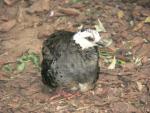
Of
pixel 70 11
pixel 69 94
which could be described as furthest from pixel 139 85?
pixel 70 11

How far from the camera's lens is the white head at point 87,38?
6.48 metres

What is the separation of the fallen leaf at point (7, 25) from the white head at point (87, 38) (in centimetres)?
175


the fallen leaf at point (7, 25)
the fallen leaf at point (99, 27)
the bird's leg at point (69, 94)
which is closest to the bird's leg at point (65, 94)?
the bird's leg at point (69, 94)

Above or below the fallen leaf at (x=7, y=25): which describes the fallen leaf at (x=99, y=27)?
below

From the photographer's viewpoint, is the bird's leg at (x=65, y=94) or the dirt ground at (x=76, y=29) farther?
the bird's leg at (x=65, y=94)

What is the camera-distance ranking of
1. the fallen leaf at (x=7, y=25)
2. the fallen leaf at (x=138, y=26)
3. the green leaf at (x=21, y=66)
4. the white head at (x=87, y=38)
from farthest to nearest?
1. the fallen leaf at (x=7, y=25)
2. the fallen leaf at (x=138, y=26)
3. the green leaf at (x=21, y=66)
4. the white head at (x=87, y=38)

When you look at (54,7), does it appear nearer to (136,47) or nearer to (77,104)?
(136,47)

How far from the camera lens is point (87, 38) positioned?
6.49m

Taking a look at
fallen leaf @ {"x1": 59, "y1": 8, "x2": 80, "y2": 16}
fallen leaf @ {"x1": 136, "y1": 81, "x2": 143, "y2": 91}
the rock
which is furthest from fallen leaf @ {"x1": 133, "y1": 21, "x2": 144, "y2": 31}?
the rock

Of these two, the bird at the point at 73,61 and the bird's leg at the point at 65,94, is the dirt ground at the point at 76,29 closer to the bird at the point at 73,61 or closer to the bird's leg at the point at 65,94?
the bird's leg at the point at 65,94

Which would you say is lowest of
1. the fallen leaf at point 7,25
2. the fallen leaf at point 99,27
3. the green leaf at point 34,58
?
the green leaf at point 34,58

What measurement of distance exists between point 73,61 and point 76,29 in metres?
1.45

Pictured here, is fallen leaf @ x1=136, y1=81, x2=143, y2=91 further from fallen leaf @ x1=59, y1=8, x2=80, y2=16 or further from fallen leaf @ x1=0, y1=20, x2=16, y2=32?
fallen leaf @ x1=0, y1=20, x2=16, y2=32

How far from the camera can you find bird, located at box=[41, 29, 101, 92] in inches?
256
